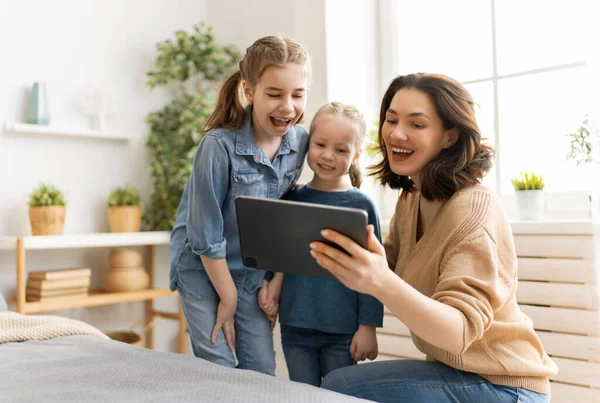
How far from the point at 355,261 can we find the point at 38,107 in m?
2.18

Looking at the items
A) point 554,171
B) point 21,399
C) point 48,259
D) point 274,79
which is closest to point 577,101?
point 554,171

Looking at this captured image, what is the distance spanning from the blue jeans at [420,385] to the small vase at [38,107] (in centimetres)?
195

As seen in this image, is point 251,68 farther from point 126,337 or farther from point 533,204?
point 126,337

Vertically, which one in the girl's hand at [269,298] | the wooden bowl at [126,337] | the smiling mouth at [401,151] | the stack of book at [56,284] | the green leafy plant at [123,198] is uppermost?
the smiling mouth at [401,151]

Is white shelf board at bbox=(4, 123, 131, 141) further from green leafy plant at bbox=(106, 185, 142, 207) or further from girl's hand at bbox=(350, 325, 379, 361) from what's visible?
girl's hand at bbox=(350, 325, 379, 361)

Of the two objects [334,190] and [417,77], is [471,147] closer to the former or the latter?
[417,77]

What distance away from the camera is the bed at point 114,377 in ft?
3.48

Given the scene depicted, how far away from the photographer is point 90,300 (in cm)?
274

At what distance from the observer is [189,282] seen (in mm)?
1663

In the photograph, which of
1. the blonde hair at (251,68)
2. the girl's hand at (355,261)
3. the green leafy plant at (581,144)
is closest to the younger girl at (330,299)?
the blonde hair at (251,68)

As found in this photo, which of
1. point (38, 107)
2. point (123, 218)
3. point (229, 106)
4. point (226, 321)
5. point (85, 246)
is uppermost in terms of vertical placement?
point (38, 107)

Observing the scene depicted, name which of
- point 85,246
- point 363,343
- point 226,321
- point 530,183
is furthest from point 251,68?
point 85,246

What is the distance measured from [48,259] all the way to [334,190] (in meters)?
1.82

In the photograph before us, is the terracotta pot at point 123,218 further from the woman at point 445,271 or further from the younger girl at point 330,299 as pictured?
the woman at point 445,271
